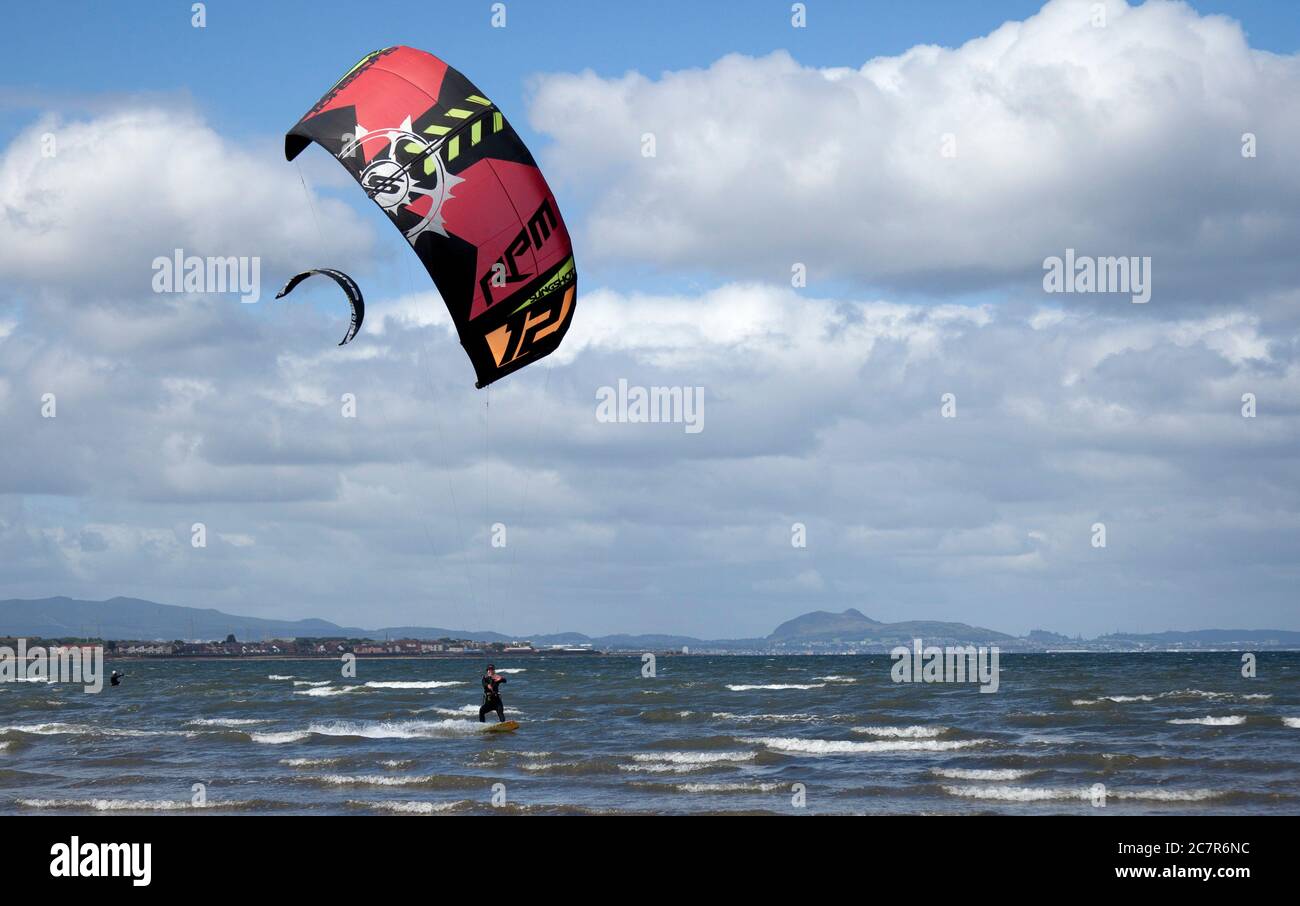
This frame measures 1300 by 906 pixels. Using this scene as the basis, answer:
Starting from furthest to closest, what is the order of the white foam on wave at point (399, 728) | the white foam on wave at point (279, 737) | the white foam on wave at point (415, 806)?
1. the white foam on wave at point (399, 728)
2. the white foam on wave at point (279, 737)
3. the white foam on wave at point (415, 806)

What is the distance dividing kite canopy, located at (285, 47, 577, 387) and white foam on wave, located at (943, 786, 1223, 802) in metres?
9.32

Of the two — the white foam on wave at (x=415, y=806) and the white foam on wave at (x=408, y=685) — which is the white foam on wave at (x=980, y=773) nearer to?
the white foam on wave at (x=415, y=806)

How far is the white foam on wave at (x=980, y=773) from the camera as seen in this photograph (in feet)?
68.5

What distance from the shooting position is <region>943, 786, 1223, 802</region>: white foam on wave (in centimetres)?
1884

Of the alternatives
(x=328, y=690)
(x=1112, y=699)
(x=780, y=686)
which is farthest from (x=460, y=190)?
(x=328, y=690)

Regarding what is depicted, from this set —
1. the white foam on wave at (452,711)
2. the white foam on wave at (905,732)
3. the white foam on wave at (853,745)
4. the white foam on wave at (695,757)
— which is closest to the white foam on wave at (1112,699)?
the white foam on wave at (905,732)

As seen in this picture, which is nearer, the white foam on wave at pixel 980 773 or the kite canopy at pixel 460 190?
the kite canopy at pixel 460 190

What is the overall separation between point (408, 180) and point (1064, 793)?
12.8 metres

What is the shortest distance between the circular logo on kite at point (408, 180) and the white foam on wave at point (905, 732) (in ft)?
54.6

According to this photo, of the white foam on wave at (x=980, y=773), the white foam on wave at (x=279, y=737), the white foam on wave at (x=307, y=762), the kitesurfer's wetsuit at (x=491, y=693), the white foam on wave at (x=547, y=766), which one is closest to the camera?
the white foam on wave at (x=980, y=773)

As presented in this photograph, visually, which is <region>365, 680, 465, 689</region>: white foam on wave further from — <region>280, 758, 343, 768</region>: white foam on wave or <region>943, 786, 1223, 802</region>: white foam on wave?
<region>943, 786, 1223, 802</region>: white foam on wave

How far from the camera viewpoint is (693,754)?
24969mm

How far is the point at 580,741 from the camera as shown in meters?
28.2
